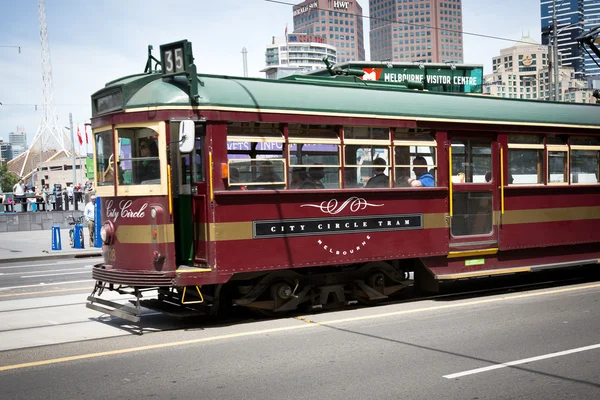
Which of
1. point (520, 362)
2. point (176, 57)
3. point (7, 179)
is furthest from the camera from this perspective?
point (7, 179)

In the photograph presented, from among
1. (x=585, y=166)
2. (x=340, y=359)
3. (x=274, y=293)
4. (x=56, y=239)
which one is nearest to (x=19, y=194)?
(x=56, y=239)

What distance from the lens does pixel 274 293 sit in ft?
31.4

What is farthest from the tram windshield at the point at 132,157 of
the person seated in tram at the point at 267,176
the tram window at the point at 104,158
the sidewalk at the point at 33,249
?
the sidewalk at the point at 33,249

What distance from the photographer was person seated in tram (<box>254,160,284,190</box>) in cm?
931

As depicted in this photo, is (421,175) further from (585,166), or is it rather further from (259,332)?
(585,166)

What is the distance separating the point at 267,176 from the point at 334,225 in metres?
1.25

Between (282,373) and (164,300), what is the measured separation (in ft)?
11.8

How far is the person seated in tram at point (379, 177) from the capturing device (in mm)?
10273

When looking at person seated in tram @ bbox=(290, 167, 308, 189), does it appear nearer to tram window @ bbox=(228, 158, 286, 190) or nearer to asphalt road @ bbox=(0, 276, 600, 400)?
tram window @ bbox=(228, 158, 286, 190)

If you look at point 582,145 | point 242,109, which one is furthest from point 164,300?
point 582,145

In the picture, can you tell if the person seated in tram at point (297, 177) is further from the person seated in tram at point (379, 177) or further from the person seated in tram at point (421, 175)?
the person seated in tram at point (421, 175)

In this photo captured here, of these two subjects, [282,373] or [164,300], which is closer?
[282,373]

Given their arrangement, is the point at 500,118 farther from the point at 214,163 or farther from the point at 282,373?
the point at 282,373

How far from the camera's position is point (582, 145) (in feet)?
41.9
